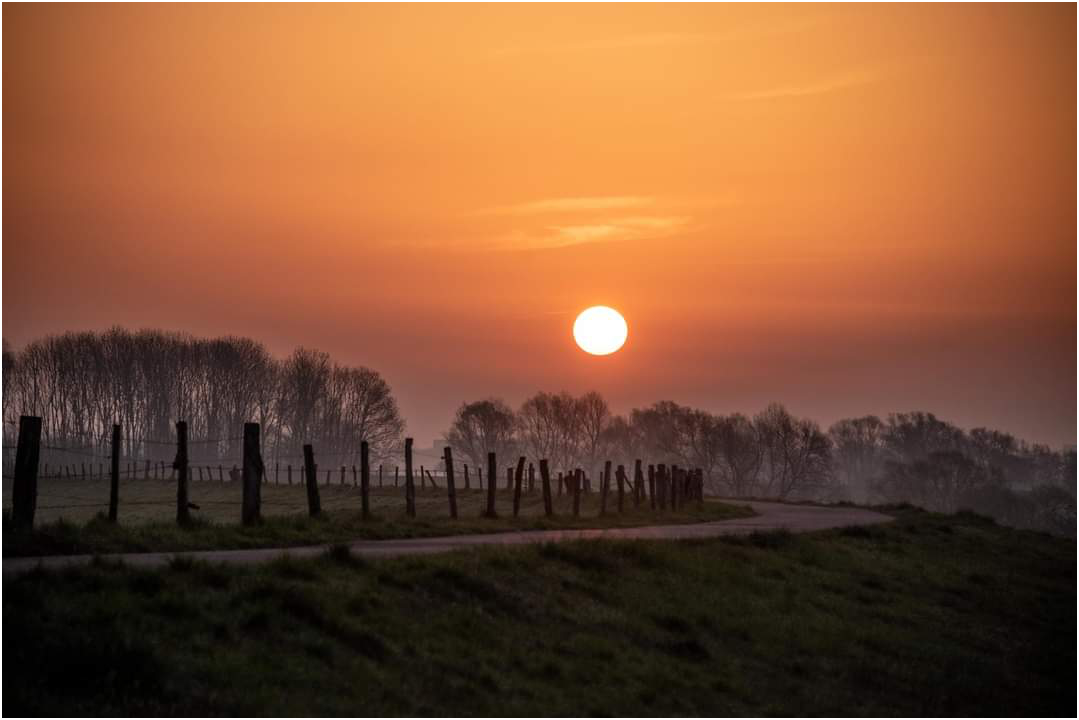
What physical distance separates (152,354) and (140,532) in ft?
476

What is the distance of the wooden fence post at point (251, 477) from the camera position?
31.2 metres

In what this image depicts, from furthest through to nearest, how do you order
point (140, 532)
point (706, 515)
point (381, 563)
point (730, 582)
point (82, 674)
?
point (706, 515) → point (730, 582) → point (140, 532) → point (381, 563) → point (82, 674)

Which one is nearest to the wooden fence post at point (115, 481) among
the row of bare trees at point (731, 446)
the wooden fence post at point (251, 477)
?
the wooden fence post at point (251, 477)

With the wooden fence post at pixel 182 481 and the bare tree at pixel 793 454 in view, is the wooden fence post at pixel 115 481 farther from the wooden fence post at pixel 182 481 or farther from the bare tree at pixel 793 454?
the bare tree at pixel 793 454

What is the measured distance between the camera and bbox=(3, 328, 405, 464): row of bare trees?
163 meters

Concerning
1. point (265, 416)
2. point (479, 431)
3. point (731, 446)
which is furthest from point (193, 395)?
point (731, 446)

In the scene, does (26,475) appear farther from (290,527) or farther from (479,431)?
(479,431)

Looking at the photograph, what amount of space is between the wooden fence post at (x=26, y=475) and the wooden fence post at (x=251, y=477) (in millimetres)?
6112

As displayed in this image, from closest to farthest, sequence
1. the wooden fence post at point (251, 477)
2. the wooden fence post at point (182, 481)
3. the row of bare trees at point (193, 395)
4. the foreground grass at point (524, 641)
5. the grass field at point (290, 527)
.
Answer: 1. the foreground grass at point (524, 641)
2. the grass field at point (290, 527)
3. the wooden fence post at point (182, 481)
4. the wooden fence post at point (251, 477)
5. the row of bare trees at point (193, 395)

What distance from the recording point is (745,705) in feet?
65.6

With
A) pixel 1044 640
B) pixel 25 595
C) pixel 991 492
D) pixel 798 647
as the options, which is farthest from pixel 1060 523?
pixel 25 595

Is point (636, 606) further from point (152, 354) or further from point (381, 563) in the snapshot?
Answer: point (152, 354)

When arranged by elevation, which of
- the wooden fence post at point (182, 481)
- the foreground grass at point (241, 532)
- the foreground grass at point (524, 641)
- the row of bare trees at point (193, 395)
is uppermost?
the row of bare trees at point (193, 395)

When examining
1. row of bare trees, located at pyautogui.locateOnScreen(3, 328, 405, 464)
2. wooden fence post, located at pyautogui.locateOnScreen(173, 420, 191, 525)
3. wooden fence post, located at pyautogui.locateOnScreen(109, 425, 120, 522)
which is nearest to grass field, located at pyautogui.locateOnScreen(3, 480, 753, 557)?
wooden fence post, located at pyautogui.locateOnScreen(173, 420, 191, 525)
